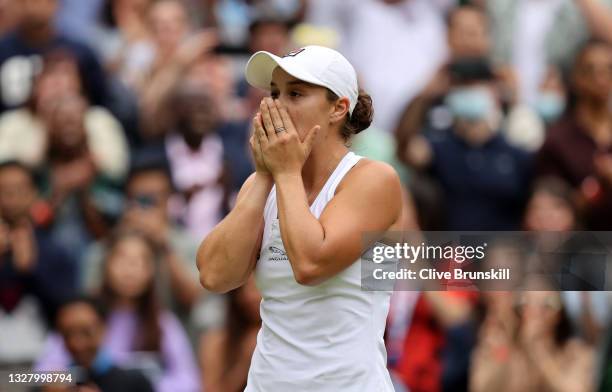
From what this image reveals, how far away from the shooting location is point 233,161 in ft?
25.9

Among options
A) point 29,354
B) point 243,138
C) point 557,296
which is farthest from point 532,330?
point 29,354

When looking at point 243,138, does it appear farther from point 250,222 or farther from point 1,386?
point 250,222

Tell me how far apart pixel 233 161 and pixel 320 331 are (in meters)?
4.38

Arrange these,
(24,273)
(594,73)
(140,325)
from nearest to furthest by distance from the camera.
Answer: (140,325) < (24,273) < (594,73)

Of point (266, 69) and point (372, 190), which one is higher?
point (266, 69)

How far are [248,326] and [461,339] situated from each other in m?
1.35

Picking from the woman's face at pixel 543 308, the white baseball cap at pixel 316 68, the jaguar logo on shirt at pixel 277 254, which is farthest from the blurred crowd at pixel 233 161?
the white baseball cap at pixel 316 68

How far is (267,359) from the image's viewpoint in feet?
12.1

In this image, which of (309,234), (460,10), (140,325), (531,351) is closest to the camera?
(309,234)

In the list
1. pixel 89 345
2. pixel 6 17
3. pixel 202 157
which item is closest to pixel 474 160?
pixel 202 157

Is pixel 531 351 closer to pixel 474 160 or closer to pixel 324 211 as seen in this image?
pixel 474 160

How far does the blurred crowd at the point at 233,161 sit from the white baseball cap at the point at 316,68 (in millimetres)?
3426

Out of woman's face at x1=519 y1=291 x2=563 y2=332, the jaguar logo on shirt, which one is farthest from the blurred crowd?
the jaguar logo on shirt

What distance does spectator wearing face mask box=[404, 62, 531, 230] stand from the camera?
7.86 metres
